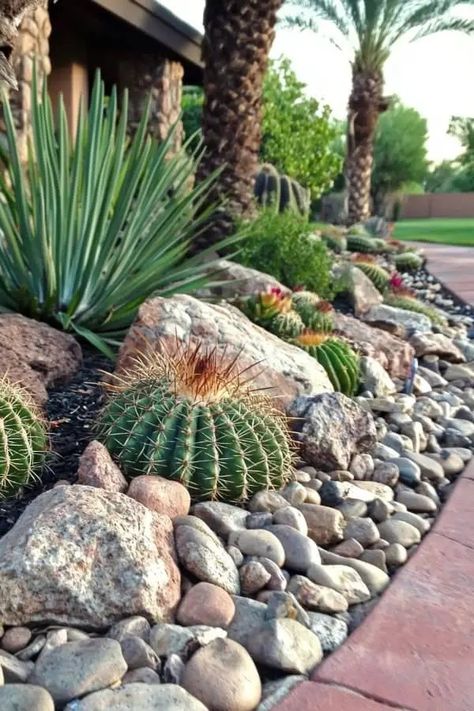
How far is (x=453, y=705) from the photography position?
184 cm

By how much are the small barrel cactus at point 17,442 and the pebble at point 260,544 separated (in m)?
0.71

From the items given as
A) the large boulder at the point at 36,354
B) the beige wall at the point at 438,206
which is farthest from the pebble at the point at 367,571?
the beige wall at the point at 438,206

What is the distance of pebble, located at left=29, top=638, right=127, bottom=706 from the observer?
6.04 feet

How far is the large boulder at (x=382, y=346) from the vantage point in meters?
5.16

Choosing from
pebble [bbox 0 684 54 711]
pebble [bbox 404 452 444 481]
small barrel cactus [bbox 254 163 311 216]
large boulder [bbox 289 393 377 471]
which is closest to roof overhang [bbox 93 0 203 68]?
small barrel cactus [bbox 254 163 311 216]

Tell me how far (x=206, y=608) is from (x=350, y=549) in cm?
69

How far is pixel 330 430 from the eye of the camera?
10.9ft

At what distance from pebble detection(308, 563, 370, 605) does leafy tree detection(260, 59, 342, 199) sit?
17.8m

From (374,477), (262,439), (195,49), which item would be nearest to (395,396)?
(374,477)

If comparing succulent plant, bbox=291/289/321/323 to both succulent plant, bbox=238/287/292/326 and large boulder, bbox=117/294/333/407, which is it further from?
large boulder, bbox=117/294/333/407

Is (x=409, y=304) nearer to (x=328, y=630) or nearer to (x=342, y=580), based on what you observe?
(x=342, y=580)

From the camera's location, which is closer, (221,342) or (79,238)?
(221,342)

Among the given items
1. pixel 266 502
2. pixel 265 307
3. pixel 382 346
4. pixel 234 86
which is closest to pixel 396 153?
pixel 234 86

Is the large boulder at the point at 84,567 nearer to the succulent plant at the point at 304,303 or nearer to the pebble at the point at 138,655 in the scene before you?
the pebble at the point at 138,655
